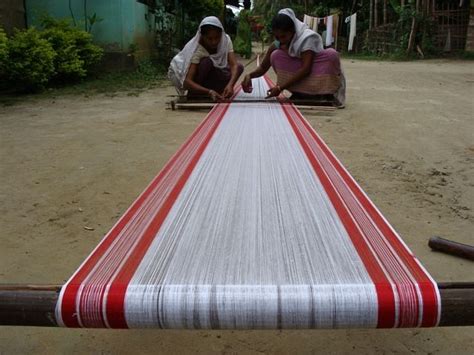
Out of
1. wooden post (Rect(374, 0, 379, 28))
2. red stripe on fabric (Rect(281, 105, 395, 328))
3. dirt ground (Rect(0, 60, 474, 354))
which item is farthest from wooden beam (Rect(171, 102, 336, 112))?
wooden post (Rect(374, 0, 379, 28))

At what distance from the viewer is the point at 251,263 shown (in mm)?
844

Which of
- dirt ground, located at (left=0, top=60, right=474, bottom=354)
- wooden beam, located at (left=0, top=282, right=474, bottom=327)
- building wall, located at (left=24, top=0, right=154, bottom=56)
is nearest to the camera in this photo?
wooden beam, located at (left=0, top=282, right=474, bottom=327)

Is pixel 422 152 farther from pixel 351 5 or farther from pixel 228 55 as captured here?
pixel 351 5

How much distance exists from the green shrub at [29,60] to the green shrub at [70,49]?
1.33ft

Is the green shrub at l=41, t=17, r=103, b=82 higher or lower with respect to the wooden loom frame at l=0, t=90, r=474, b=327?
higher

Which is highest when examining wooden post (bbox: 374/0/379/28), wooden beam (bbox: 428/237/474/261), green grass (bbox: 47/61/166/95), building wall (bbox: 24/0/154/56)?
wooden post (bbox: 374/0/379/28)

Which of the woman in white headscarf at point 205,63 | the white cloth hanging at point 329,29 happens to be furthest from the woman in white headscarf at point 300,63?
the white cloth hanging at point 329,29

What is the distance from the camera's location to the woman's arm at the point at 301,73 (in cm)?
351

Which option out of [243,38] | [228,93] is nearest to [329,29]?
[243,38]

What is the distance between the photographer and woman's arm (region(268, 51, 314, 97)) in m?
3.51

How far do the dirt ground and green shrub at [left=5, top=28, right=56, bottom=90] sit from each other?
46 cm

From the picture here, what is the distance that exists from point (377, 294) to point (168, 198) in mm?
598

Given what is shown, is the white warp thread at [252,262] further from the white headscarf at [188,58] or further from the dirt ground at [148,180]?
the white headscarf at [188,58]

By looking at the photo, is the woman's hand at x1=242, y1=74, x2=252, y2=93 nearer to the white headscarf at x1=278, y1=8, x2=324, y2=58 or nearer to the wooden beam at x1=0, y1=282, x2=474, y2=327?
the white headscarf at x1=278, y1=8, x2=324, y2=58
